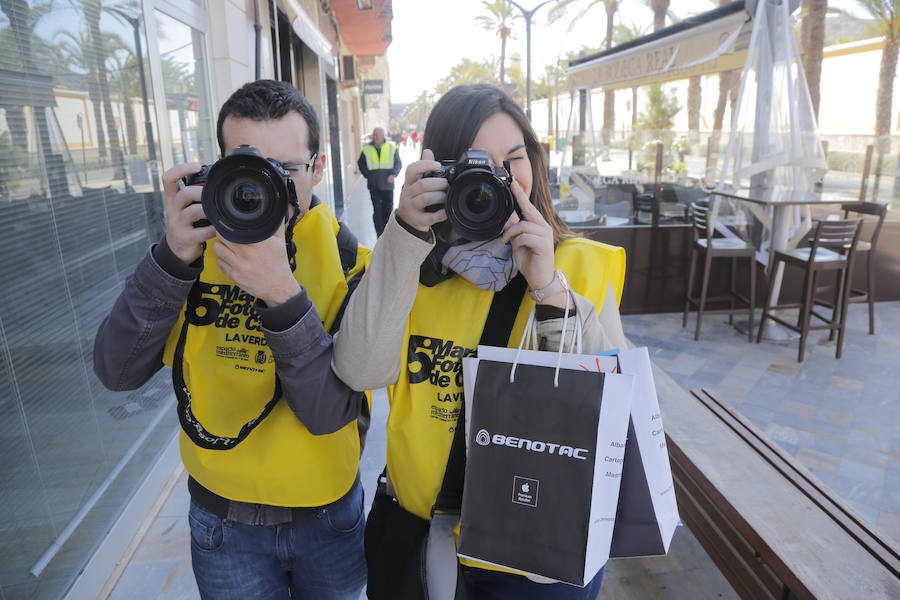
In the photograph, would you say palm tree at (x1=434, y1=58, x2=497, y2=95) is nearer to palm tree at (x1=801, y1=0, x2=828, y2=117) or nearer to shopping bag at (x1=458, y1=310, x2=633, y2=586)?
palm tree at (x1=801, y1=0, x2=828, y2=117)

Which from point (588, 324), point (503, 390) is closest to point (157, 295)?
point (503, 390)

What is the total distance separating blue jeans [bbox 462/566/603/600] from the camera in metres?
0.96

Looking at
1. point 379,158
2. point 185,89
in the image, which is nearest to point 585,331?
point 185,89

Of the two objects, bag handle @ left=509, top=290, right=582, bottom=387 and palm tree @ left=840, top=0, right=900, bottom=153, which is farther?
palm tree @ left=840, top=0, right=900, bottom=153

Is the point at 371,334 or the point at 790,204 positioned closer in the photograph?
the point at 371,334

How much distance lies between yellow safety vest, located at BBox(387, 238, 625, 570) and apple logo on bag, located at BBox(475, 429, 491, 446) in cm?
10

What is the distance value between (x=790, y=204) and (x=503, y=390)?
4629 mm

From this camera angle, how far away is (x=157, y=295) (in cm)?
96

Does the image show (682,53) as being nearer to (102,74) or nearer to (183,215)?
(102,74)

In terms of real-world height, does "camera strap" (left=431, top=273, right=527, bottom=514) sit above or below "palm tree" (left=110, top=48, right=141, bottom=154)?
below

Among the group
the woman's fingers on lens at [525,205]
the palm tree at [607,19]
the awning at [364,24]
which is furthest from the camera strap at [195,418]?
the palm tree at [607,19]

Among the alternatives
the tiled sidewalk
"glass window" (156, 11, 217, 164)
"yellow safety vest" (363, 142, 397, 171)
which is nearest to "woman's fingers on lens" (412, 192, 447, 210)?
"glass window" (156, 11, 217, 164)

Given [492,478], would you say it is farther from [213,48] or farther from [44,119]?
[213,48]

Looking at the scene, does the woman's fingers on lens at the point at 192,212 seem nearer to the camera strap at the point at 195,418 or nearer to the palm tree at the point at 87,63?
the camera strap at the point at 195,418
